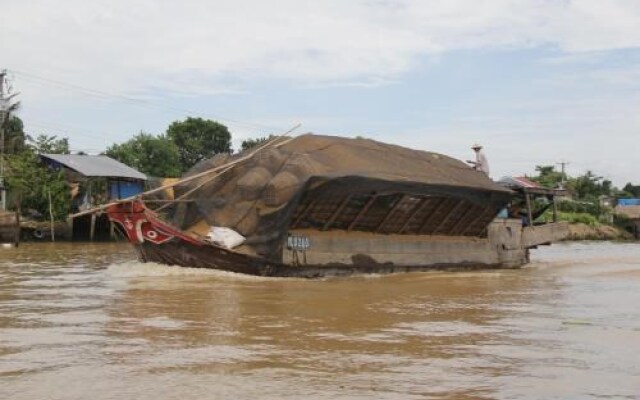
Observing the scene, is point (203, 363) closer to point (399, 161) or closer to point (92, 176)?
point (399, 161)

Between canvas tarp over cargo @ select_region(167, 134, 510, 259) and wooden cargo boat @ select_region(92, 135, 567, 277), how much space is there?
2 cm

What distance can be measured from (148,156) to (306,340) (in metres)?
35.6

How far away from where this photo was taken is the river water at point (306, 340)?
183 inches

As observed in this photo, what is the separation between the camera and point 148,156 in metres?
40.4

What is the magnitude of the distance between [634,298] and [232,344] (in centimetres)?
696

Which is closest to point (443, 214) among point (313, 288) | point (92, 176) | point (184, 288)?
point (313, 288)

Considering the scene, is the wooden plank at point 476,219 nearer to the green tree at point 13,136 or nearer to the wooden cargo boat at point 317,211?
the wooden cargo boat at point 317,211

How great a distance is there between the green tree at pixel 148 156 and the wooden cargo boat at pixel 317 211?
25142 mm

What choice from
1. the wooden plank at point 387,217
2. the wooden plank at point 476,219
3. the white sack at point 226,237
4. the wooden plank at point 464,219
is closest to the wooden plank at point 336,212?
the wooden plank at point 387,217

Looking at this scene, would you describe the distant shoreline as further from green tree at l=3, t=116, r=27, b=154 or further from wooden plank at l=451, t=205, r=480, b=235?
green tree at l=3, t=116, r=27, b=154

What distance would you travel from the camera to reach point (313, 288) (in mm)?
11328

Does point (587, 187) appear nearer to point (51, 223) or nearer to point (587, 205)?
point (587, 205)

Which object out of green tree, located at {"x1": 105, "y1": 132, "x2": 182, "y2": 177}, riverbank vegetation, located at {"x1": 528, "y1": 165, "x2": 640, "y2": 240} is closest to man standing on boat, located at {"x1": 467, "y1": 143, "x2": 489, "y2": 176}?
riverbank vegetation, located at {"x1": 528, "y1": 165, "x2": 640, "y2": 240}

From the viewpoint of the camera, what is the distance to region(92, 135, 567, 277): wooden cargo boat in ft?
40.3
